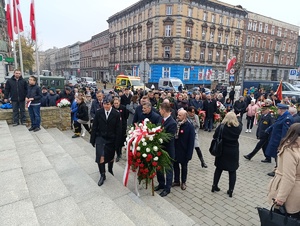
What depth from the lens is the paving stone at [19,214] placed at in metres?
2.92

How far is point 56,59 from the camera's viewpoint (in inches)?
4387

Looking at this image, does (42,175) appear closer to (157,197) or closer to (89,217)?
(89,217)

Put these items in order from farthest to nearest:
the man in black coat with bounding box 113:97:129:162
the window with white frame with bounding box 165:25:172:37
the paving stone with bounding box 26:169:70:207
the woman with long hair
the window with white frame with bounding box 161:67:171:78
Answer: the window with white frame with bounding box 161:67:171:78 < the window with white frame with bounding box 165:25:172:37 < the man in black coat with bounding box 113:97:129:162 < the paving stone with bounding box 26:169:70:207 < the woman with long hair

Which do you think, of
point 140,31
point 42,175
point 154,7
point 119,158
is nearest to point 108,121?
point 42,175

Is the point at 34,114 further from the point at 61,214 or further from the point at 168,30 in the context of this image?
the point at 168,30

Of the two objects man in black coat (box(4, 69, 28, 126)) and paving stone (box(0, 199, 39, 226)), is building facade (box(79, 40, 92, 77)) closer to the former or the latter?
man in black coat (box(4, 69, 28, 126))

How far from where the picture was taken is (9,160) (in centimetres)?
467

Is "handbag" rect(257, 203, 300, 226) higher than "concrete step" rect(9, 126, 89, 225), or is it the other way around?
"handbag" rect(257, 203, 300, 226)

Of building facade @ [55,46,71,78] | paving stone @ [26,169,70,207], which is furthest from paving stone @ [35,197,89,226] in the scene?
building facade @ [55,46,71,78]

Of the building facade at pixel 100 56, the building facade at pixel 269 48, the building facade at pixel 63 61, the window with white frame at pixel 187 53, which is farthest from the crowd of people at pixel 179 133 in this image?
the building facade at pixel 63 61

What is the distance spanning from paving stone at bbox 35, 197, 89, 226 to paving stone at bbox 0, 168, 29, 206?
1.39 ft

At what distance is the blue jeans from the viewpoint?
719 centimetres

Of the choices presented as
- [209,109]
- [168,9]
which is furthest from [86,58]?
[209,109]

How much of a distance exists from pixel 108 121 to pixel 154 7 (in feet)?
121
